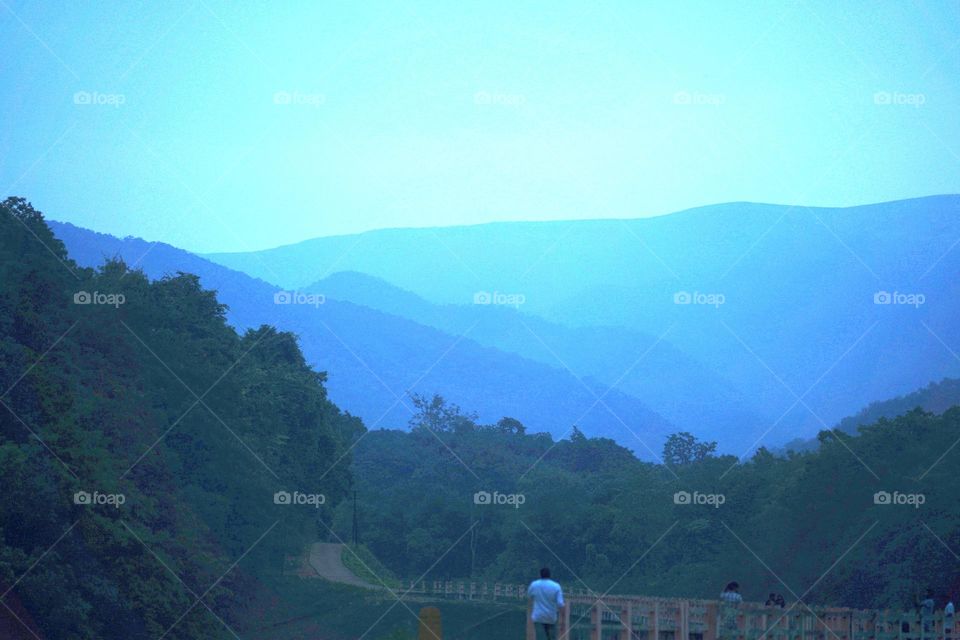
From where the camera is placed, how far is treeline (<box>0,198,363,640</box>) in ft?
97.9

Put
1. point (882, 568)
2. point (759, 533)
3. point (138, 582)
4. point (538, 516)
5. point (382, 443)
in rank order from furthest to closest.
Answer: point (382, 443), point (538, 516), point (759, 533), point (882, 568), point (138, 582)

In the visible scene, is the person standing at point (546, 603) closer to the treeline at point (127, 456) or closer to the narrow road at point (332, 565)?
the treeline at point (127, 456)

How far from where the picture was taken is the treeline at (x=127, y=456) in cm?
2984

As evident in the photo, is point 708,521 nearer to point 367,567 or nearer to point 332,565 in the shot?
point 367,567

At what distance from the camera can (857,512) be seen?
158 feet

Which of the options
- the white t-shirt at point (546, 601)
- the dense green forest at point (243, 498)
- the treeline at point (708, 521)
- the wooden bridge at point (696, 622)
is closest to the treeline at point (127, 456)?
the dense green forest at point (243, 498)

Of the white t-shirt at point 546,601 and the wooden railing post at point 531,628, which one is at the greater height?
the white t-shirt at point 546,601

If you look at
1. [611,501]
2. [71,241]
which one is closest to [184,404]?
[611,501]

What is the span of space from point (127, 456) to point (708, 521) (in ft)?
113

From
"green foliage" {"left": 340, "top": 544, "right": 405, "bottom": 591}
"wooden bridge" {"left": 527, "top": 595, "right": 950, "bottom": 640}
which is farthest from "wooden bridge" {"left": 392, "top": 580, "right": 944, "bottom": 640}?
"green foliage" {"left": 340, "top": 544, "right": 405, "bottom": 591}

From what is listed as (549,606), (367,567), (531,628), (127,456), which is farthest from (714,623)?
(367,567)

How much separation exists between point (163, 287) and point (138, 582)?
22240 millimetres

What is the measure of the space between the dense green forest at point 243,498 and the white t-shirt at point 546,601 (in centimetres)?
1652

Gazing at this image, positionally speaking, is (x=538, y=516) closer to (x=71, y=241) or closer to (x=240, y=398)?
(x=240, y=398)
